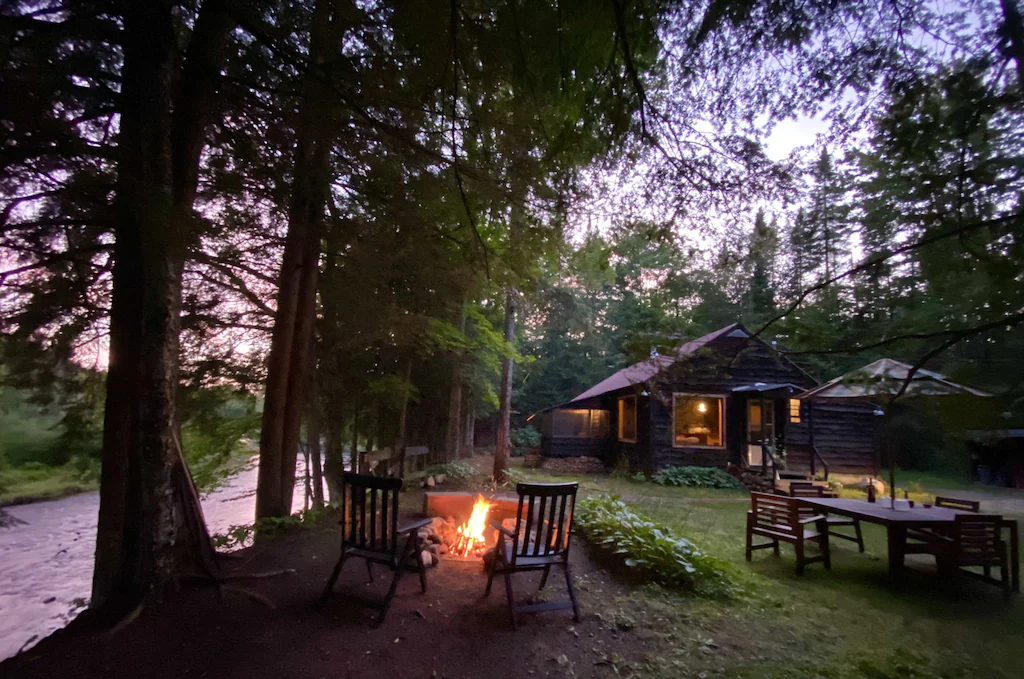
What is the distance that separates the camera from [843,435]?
15.9 meters

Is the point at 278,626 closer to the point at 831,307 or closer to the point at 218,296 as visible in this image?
the point at 831,307

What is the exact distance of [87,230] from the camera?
5.03m

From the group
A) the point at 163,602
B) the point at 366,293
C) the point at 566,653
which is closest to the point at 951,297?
the point at 566,653

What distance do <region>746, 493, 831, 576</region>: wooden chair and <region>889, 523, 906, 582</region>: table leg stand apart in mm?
621

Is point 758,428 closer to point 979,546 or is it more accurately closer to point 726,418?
point 726,418

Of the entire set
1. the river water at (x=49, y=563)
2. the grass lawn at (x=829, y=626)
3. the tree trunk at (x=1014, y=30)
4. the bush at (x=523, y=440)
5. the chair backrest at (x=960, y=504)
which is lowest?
the river water at (x=49, y=563)

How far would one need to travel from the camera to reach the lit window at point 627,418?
18.1m

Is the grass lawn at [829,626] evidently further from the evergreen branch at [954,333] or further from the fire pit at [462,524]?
the evergreen branch at [954,333]

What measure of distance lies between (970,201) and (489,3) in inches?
129

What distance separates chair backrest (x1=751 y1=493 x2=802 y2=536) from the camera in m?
5.89

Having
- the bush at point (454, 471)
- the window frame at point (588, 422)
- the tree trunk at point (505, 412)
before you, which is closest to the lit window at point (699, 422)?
the window frame at point (588, 422)

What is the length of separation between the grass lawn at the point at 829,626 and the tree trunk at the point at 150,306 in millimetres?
3374

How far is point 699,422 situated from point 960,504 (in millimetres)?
11533

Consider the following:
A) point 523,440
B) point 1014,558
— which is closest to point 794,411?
point 1014,558
